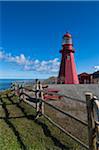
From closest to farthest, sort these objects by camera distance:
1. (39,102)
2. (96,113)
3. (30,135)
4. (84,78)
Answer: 1. (96,113)
2. (30,135)
3. (39,102)
4. (84,78)

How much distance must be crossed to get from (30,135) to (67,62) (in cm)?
2452

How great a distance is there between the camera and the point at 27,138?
5898mm

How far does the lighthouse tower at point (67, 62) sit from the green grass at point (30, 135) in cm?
2232

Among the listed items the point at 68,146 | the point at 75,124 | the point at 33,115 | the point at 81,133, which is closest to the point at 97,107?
the point at 68,146

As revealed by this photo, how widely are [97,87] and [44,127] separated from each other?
2282 centimetres

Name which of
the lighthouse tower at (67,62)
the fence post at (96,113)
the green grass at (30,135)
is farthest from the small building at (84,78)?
the fence post at (96,113)

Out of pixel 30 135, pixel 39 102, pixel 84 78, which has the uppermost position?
pixel 84 78

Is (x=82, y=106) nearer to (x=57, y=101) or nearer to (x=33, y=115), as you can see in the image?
(x=57, y=101)

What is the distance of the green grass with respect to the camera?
212 inches

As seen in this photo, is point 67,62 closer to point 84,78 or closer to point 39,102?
point 84,78

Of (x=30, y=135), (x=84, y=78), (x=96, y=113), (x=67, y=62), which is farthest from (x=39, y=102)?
(x=84, y=78)

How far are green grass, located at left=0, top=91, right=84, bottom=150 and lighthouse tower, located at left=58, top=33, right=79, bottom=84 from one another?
22321 mm

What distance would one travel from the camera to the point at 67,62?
99.8 ft

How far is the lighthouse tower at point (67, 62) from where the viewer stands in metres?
30.2
